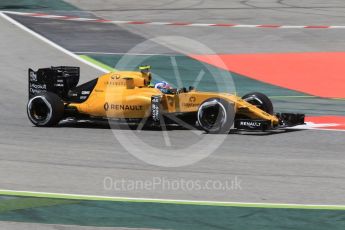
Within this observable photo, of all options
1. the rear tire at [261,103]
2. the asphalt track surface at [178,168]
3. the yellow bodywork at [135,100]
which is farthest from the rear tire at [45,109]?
the rear tire at [261,103]

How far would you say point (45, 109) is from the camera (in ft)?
59.7

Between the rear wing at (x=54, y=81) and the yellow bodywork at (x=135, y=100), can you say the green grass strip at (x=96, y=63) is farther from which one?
the yellow bodywork at (x=135, y=100)

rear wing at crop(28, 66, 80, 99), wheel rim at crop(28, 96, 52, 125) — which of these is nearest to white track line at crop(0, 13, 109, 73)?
rear wing at crop(28, 66, 80, 99)

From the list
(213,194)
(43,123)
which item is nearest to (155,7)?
(43,123)

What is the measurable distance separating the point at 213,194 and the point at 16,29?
878 inches

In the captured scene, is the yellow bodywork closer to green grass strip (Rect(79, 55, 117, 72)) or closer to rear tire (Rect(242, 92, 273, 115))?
rear tire (Rect(242, 92, 273, 115))

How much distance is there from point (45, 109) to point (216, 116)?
3659 mm

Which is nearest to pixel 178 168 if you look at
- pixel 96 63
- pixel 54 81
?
pixel 54 81

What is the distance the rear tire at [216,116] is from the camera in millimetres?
16672

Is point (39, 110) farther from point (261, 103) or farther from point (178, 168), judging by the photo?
point (178, 168)

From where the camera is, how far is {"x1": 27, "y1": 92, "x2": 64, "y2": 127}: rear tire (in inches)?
705

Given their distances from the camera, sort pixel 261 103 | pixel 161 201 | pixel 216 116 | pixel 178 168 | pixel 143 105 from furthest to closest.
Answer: pixel 261 103 < pixel 143 105 < pixel 216 116 < pixel 178 168 < pixel 161 201

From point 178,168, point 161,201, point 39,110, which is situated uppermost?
point 39,110

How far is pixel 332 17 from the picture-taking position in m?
37.5
